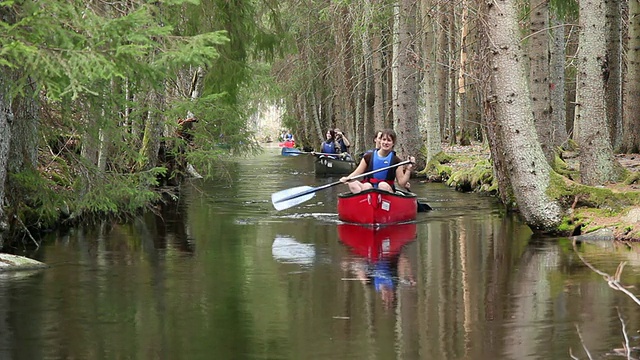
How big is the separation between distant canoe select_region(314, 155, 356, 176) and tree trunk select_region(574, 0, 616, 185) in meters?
15.4

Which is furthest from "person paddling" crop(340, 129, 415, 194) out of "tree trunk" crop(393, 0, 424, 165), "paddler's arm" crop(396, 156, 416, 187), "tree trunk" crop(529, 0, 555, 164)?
"tree trunk" crop(393, 0, 424, 165)

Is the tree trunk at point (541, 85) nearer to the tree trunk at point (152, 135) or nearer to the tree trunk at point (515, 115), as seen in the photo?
the tree trunk at point (515, 115)

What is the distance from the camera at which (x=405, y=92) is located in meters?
27.8

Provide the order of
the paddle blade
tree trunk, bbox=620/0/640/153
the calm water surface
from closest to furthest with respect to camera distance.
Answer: the calm water surface < the paddle blade < tree trunk, bbox=620/0/640/153

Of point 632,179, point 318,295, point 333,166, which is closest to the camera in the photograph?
point 318,295

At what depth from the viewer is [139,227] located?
17562 millimetres

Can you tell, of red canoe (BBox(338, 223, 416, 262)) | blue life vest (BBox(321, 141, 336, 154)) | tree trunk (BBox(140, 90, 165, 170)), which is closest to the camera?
red canoe (BBox(338, 223, 416, 262))

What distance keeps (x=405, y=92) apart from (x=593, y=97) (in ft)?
42.6

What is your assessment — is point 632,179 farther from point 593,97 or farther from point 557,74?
point 557,74

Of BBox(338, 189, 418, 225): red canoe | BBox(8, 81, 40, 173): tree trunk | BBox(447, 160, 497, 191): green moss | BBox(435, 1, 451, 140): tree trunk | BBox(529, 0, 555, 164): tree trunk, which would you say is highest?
BBox(435, 1, 451, 140): tree trunk

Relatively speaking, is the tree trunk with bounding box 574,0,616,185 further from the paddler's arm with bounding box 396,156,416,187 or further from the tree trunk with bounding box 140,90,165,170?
the tree trunk with bounding box 140,90,165,170

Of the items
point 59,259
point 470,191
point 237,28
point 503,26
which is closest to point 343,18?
point 470,191

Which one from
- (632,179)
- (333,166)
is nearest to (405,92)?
(333,166)

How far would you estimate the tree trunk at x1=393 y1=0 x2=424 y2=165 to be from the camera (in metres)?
27.5
